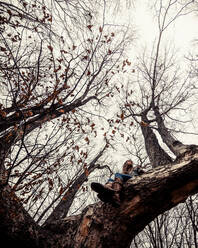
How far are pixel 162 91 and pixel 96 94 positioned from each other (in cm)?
288

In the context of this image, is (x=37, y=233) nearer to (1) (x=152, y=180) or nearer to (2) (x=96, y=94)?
(1) (x=152, y=180)

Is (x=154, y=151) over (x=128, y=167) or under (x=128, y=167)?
over

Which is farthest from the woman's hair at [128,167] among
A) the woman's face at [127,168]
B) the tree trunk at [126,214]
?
the tree trunk at [126,214]

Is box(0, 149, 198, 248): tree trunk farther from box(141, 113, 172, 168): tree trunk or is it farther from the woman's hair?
box(141, 113, 172, 168): tree trunk

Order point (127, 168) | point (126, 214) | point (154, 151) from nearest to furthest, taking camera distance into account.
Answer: point (126, 214) < point (127, 168) < point (154, 151)

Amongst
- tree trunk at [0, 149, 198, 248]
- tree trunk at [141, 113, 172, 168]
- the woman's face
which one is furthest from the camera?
tree trunk at [141, 113, 172, 168]

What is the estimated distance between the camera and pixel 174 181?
68.4 inches

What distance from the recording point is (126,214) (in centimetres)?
171

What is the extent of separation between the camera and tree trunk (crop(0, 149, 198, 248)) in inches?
67.2

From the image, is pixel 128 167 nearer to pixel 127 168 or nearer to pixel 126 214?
pixel 127 168

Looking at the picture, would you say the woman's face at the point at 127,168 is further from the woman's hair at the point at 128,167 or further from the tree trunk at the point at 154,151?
the tree trunk at the point at 154,151

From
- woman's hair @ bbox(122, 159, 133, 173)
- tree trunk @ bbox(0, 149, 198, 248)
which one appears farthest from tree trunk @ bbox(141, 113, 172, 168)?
tree trunk @ bbox(0, 149, 198, 248)

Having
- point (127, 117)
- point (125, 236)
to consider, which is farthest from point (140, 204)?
point (127, 117)

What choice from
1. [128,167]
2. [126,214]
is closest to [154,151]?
[128,167]
